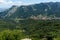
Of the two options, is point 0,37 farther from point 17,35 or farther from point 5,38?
point 17,35

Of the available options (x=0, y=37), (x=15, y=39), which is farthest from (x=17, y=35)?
(x=0, y=37)

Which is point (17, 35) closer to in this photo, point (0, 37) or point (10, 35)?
point (10, 35)

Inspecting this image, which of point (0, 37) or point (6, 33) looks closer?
point (0, 37)

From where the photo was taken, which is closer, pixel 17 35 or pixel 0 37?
pixel 0 37

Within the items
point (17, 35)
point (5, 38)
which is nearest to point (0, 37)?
point (5, 38)

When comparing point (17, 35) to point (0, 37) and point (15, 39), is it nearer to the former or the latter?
point (15, 39)
